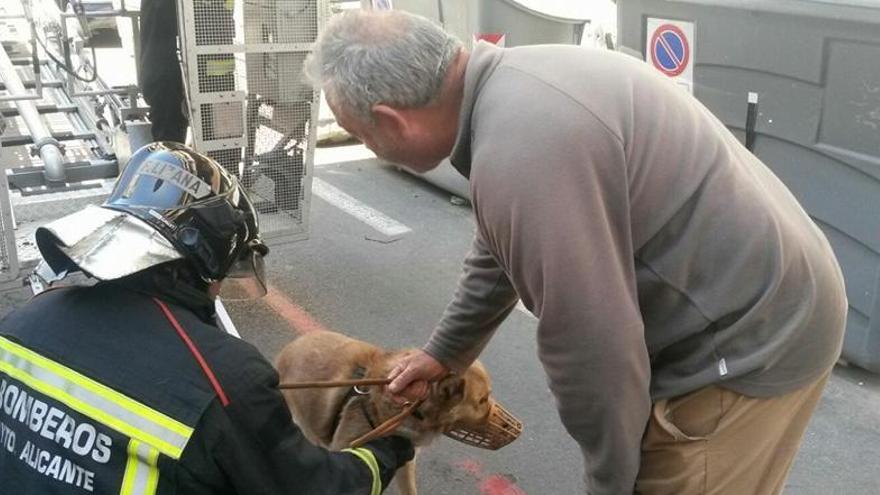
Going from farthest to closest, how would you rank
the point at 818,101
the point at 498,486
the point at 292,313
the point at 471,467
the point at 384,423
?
the point at 292,313
the point at 818,101
the point at 471,467
the point at 498,486
the point at 384,423

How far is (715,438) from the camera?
1.93m

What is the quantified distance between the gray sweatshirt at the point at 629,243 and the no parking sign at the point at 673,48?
300cm

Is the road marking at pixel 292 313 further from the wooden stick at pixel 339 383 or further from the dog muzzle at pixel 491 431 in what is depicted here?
the wooden stick at pixel 339 383

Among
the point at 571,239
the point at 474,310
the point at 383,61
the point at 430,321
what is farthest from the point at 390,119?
the point at 430,321

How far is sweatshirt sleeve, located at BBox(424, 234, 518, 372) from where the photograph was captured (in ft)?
7.75

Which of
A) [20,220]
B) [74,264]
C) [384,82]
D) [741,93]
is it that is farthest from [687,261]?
[20,220]

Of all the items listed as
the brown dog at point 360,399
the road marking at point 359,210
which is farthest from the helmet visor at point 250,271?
the road marking at point 359,210

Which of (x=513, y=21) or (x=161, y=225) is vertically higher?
(x=513, y=21)

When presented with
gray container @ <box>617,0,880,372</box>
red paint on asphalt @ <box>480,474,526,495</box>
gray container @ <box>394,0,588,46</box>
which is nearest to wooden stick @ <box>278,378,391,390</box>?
red paint on asphalt @ <box>480,474,526,495</box>

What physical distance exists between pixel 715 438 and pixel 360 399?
4.64 ft

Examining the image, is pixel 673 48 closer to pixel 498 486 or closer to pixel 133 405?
pixel 498 486

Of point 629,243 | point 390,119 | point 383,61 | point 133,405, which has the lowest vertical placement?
point 133,405

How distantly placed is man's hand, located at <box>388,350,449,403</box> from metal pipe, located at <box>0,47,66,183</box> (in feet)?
10.7

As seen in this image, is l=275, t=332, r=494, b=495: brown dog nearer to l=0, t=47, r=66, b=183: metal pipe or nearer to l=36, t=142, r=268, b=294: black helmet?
l=36, t=142, r=268, b=294: black helmet
